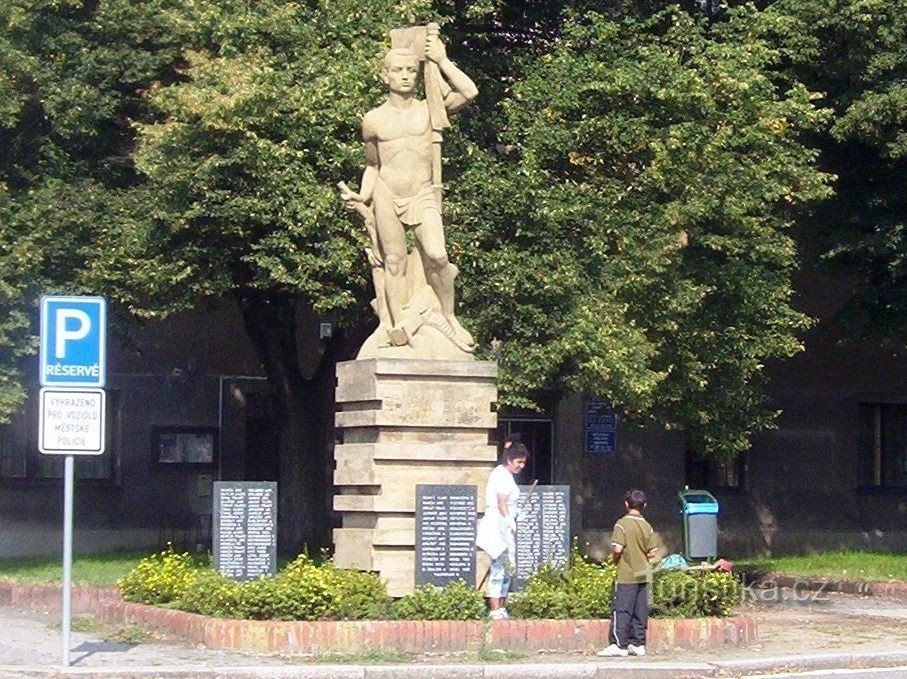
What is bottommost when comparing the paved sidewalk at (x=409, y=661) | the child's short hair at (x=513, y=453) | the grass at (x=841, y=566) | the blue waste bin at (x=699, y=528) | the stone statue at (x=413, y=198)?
the paved sidewalk at (x=409, y=661)

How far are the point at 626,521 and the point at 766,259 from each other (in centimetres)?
895

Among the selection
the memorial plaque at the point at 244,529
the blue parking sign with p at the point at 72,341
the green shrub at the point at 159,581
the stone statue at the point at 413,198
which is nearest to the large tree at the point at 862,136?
the stone statue at the point at 413,198

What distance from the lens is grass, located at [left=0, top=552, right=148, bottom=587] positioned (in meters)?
22.0

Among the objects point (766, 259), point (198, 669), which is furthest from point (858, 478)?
point (198, 669)

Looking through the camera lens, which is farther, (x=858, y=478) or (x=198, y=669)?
(x=858, y=478)

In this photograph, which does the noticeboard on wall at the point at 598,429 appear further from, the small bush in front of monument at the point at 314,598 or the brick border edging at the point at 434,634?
the small bush in front of monument at the point at 314,598

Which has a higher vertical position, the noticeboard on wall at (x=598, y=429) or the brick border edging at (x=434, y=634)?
the noticeboard on wall at (x=598, y=429)

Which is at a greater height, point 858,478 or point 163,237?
point 163,237

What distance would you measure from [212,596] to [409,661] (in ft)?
8.38

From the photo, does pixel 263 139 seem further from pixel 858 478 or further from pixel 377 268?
pixel 858 478

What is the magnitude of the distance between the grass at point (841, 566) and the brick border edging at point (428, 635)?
9.52 metres

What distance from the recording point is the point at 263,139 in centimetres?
2128

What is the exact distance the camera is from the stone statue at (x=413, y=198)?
17.1 meters

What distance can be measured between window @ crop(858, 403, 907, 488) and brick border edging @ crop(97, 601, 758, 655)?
19.1m
